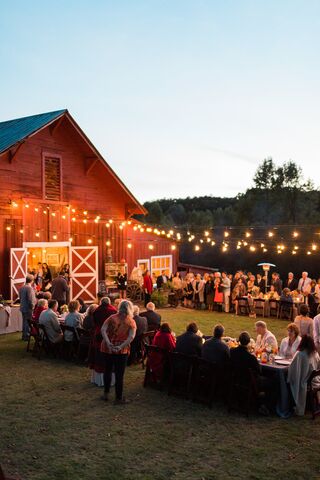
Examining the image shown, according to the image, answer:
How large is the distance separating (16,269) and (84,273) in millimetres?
3263

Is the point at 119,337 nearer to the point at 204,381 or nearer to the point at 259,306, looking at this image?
the point at 204,381

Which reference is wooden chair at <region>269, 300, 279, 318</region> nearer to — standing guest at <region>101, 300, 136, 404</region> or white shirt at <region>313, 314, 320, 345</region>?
white shirt at <region>313, 314, 320, 345</region>

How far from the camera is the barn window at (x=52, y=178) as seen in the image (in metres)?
18.5

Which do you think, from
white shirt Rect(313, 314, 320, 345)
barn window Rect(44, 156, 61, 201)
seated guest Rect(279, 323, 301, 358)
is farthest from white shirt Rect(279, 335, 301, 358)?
barn window Rect(44, 156, 61, 201)

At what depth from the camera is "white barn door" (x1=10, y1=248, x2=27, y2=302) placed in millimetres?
16578

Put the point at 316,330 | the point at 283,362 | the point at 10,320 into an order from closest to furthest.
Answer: the point at 283,362 < the point at 316,330 < the point at 10,320

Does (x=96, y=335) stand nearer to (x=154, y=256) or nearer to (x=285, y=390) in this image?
(x=285, y=390)

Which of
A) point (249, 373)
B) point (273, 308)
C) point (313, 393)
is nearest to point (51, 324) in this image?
point (249, 373)

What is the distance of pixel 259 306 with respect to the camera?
17250 millimetres

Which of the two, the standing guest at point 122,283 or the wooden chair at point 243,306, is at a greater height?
the standing guest at point 122,283

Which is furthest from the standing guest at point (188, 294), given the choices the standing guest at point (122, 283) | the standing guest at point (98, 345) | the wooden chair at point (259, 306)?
the standing guest at point (98, 345)

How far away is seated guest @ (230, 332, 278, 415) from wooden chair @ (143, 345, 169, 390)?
Result: 151 cm

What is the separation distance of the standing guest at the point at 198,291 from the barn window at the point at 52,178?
6095 mm

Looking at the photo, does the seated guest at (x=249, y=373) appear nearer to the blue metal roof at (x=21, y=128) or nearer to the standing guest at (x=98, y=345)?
the standing guest at (x=98, y=345)
